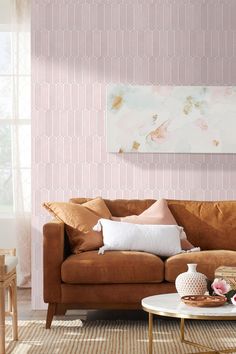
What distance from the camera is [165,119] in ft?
21.2

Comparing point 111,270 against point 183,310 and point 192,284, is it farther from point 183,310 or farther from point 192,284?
point 183,310

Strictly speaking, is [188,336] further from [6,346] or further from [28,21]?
[28,21]

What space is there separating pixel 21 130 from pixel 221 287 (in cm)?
400

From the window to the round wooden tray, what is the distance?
3836mm

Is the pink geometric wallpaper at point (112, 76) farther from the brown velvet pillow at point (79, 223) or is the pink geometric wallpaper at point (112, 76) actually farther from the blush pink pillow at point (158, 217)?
the brown velvet pillow at point (79, 223)

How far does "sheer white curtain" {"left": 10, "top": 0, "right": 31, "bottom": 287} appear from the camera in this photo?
305 inches

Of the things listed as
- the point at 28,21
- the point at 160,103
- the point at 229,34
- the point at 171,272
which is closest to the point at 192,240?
the point at 171,272

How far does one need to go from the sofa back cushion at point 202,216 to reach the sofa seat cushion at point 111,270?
753mm

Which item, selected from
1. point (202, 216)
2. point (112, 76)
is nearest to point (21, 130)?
point (112, 76)

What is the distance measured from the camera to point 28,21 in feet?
25.5

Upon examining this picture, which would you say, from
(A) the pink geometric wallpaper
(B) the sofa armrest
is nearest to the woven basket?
(B) the sofa armrest

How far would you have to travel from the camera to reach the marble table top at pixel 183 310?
12.8 ft

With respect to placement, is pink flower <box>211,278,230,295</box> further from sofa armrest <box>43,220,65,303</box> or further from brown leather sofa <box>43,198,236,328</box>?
sofa armrest <box>43,220,65,303</box>

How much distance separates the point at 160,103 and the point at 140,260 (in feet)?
5.32
